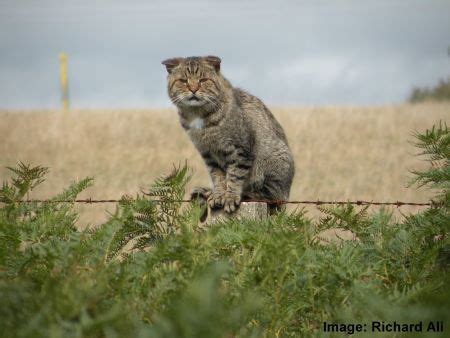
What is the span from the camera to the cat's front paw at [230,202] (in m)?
3.96

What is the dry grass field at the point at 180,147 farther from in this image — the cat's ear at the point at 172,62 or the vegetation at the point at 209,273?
the vegetation at the point at 209,273

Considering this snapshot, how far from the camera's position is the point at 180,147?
19.0 m

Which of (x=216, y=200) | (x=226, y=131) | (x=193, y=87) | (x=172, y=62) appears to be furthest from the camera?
(x=172, y=62)

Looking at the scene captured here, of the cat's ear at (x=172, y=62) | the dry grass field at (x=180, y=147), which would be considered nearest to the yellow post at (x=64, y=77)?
the dry grass field at (x=180, y=147)

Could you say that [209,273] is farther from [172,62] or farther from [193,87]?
[172,62]

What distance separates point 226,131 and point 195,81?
19.7 inches

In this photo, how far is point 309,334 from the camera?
87.3 inches

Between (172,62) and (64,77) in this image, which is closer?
(172,62)

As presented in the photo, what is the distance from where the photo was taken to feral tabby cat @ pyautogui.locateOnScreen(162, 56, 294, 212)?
4.93m

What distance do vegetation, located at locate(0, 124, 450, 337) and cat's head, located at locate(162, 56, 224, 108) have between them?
2131mm

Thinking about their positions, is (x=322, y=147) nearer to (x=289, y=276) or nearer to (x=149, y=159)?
(x=149, y=159)

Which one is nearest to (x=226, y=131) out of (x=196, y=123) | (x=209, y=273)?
(x=196, y=123)

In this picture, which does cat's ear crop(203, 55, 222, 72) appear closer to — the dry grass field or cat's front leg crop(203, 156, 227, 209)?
cat's front leg crop(203, 156, 227, 209)

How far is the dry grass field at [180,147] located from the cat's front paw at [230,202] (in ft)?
29.7
